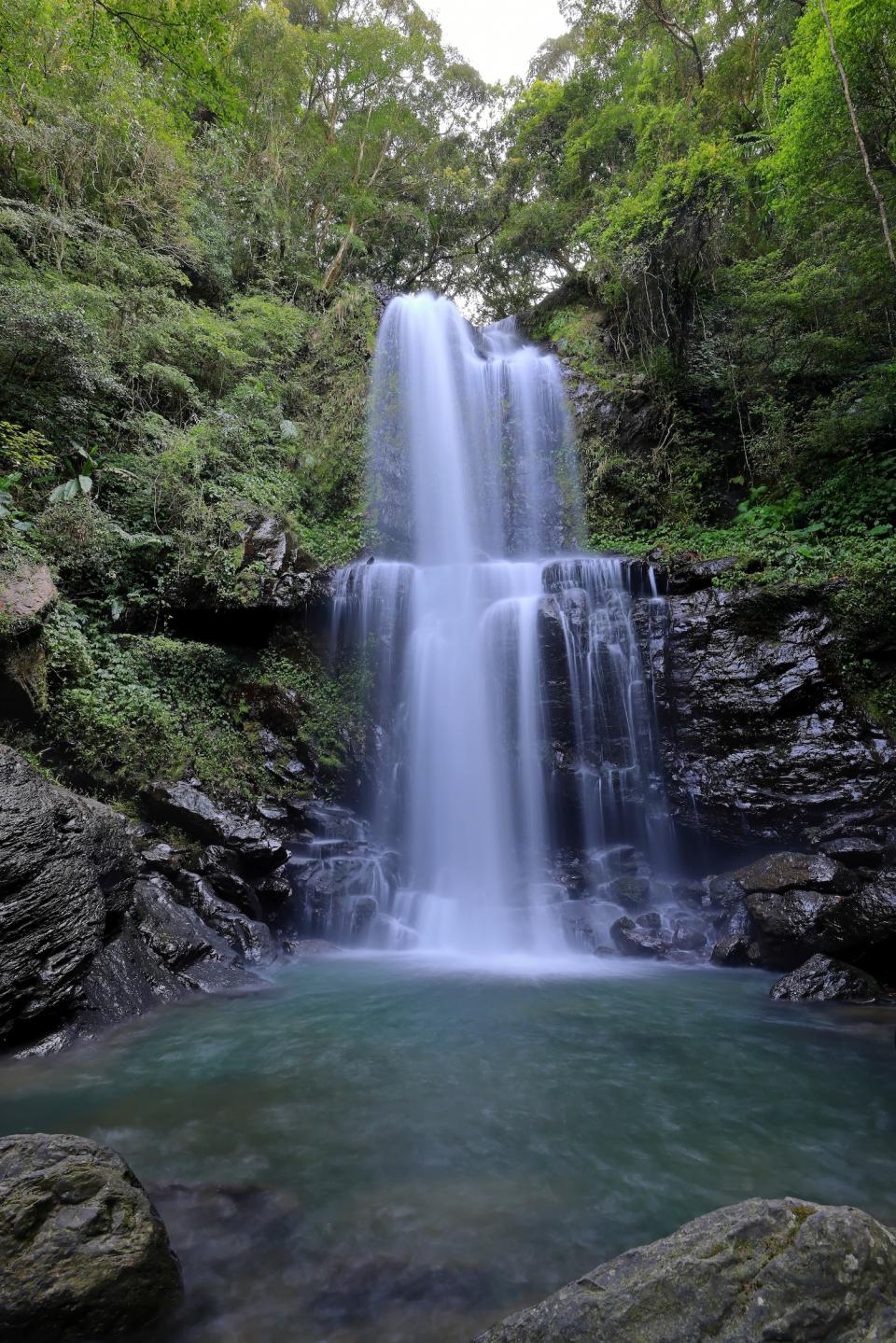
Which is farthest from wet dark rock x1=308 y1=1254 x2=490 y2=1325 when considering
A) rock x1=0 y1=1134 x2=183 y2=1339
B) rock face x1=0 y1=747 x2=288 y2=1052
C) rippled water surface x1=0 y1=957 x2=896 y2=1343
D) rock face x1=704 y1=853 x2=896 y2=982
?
rock face x1=704 y1=853 x2=896 y2=982

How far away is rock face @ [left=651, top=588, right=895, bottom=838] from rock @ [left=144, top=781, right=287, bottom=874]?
6032 mm

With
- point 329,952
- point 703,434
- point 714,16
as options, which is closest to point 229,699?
point 329,952

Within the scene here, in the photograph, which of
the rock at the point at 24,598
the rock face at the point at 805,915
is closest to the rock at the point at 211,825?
the rock at the point at 24,598

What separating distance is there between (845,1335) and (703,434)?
640 inches

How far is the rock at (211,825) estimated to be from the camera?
7.86 meters

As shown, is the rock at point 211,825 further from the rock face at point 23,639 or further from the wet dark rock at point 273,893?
the rock face at point 23,639

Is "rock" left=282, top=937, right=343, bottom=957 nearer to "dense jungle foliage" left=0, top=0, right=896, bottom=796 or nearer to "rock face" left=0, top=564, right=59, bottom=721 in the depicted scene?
"dense jungle foliage" left=0, top=0, right=896, bottom=796

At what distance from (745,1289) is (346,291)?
68.7 ft

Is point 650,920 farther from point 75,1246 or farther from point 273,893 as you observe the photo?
point 75,1246

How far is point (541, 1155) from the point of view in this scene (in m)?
3.31

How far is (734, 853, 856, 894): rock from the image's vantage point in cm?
704

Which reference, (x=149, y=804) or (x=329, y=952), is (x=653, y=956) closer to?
(x=329, y=952)

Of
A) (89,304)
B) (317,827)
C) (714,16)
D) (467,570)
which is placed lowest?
(317,827)

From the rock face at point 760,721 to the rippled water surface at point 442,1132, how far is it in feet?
11.8
